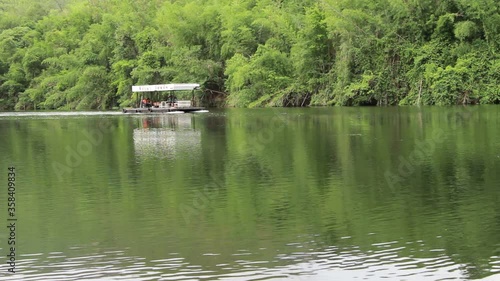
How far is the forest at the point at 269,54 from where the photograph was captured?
63188 mm

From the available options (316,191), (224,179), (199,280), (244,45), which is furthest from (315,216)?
(244,45)

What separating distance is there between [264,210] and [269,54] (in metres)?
58.1

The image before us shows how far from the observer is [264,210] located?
52.2 ft

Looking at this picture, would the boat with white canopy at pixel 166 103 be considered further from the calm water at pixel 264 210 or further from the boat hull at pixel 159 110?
the calm water at pixel 264 210

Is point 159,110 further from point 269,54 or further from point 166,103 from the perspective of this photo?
A: point 269,54

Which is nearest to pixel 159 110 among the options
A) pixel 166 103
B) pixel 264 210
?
pixel 166 103

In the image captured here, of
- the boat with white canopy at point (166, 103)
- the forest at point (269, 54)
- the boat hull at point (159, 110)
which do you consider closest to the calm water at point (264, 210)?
the boat hull at point (159, 110)

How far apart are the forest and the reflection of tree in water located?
85.4 ft

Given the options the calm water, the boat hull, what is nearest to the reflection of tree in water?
the calm water

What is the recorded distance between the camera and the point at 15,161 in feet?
88.0

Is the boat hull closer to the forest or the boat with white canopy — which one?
the boat with white canopy

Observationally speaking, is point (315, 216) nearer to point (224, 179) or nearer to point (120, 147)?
point (224, 179)

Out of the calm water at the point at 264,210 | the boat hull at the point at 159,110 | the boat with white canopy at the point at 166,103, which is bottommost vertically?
the calm water at the point at 264,210

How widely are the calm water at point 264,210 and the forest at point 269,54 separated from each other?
34185 mm
